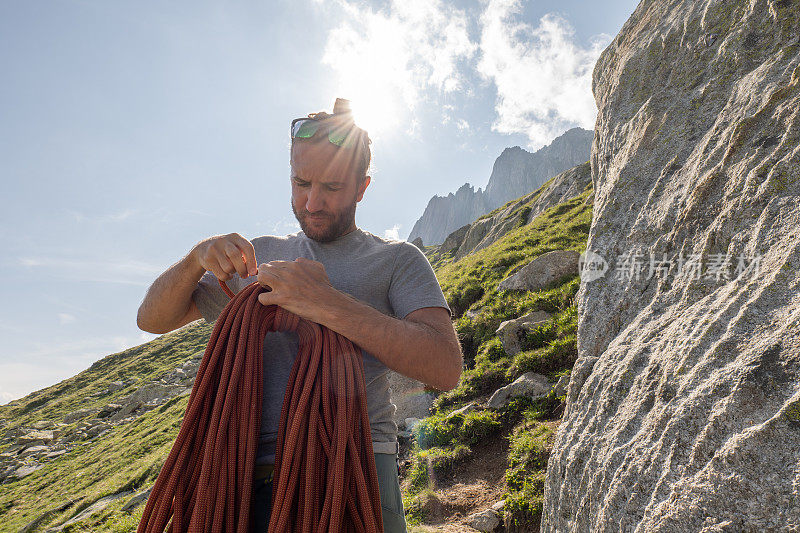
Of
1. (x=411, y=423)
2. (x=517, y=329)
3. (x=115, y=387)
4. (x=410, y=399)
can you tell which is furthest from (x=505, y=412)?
(x=115, y=387)

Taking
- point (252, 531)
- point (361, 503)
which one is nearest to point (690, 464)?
point (361, 503)

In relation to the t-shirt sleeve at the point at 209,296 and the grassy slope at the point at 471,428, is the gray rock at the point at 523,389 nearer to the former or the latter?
the grassy slope at the point at 471,428

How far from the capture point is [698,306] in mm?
2396

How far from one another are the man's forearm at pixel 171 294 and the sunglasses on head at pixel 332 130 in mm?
1093

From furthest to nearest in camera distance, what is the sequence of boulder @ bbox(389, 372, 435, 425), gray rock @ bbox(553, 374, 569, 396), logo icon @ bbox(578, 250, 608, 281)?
boulder @ bbox(389, 372, 435, 425) < gray rock @ bbox(553, 374, 569, 396) < logo icon @ bbox(578, 250, 608, 281)

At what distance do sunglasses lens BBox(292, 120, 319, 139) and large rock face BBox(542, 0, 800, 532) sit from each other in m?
2.59

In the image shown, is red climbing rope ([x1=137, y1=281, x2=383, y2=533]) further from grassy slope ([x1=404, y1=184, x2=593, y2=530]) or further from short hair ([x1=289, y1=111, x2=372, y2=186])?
grassy slope ([x1=404, y1=184, x2=593, y2=530])

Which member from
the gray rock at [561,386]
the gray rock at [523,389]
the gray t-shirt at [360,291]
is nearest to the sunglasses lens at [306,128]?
the gray t-shirt at [360,291]

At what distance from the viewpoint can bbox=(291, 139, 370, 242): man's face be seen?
2.72 metres

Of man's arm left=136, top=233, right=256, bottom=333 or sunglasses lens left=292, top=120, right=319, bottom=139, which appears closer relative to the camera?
man's arm left=136, top=233, right=256, bottom=333

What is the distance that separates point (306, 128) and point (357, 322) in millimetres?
1492

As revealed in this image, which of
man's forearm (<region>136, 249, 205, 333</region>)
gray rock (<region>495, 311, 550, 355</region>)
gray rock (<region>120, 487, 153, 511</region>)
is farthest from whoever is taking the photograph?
gray rock (<region>120, 487, 153, 511</region>)

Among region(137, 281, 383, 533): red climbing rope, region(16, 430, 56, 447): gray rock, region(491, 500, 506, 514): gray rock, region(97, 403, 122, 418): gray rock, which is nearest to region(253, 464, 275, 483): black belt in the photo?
region(137, 281, 383, 533): red climbing rope

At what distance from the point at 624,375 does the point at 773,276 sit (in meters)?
0.96
